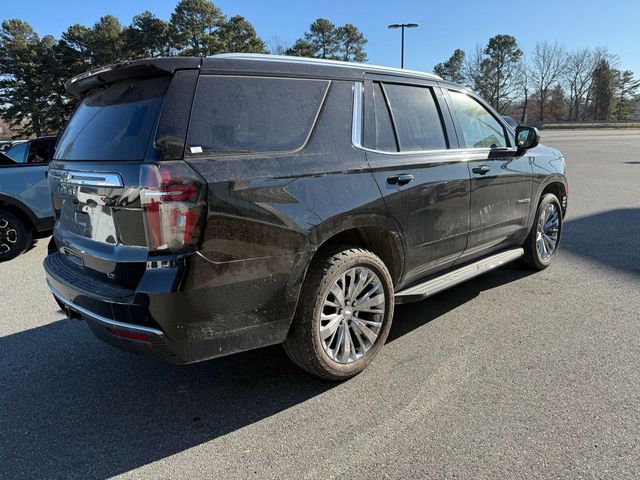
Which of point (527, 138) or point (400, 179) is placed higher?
point (527, 138)

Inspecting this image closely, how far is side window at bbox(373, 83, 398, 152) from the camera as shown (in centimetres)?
328

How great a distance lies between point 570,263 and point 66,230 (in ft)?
17.2

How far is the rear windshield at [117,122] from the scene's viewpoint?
244 centimetres

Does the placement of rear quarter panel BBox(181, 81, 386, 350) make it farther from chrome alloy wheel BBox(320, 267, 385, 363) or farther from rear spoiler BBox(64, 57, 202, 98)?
rear spoiler BBox(64, 57, 202, 98)

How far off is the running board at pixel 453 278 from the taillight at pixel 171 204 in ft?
5.69

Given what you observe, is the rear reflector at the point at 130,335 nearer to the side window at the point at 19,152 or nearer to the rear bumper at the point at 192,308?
the rear bumper at the point at 192,308

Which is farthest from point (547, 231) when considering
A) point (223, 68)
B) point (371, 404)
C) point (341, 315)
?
point (223, 68)

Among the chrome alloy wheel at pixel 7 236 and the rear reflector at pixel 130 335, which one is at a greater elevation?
the rear reflector at pixel 130 335

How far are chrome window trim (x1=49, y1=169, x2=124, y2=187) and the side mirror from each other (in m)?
3.74

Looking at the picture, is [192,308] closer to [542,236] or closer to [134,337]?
[134,337]

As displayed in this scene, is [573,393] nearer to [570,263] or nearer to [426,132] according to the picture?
[426,132]

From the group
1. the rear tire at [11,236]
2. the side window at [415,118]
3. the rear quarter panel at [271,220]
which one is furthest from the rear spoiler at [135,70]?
the rear tire at [11,236]

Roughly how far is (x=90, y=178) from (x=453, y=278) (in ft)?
8.99

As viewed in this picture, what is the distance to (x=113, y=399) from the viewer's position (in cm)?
302
